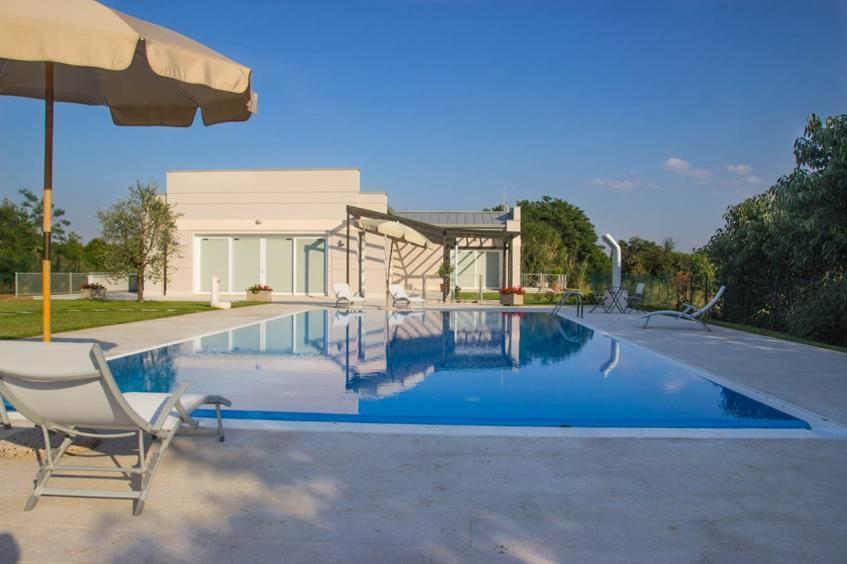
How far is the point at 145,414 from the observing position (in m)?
3.31

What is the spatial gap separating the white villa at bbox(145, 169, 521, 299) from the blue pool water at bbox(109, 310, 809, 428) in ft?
42.2

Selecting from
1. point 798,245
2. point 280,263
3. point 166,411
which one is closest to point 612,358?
point 798,245

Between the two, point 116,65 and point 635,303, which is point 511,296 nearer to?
point 635,303

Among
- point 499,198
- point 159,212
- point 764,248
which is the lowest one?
point 764,248

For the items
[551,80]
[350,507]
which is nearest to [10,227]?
[551,80]

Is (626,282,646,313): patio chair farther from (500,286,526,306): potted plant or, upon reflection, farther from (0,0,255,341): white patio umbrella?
(0,0,255,341): white patio umbrella

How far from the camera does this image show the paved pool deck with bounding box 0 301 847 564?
2.46 m

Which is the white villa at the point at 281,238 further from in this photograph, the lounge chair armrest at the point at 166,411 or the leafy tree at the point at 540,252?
the lounge chair armrest at the point at 166,411

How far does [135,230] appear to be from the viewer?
20.0 m

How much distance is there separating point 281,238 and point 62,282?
990 cm

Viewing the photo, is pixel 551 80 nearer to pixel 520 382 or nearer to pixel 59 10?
pixel 520 382

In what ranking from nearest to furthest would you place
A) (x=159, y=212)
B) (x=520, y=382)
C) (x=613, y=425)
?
(x=613, y=425)
(x=520, y=382)
(x=159, y=212)

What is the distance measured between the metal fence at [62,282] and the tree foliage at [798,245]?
68.3ft

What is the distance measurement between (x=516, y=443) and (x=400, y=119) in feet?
71.0
